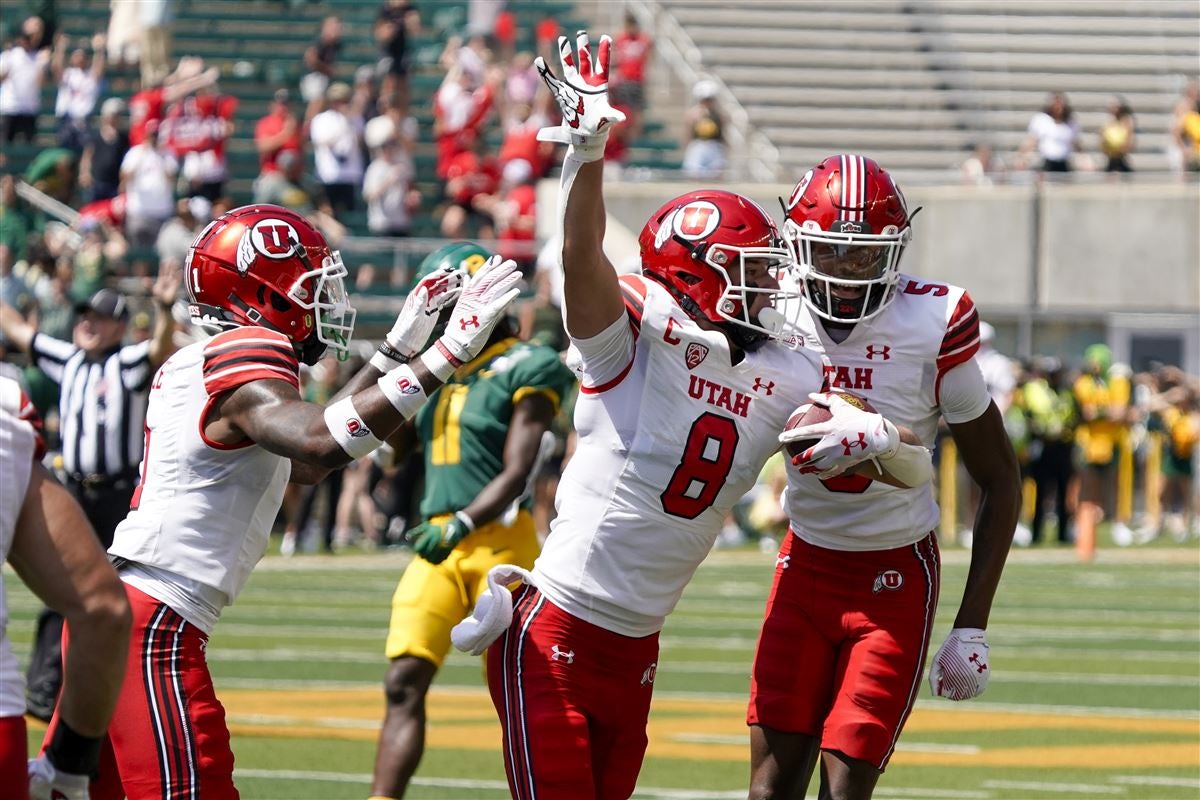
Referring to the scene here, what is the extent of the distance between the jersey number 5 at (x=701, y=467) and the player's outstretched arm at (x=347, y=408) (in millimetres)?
517

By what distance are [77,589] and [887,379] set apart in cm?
240

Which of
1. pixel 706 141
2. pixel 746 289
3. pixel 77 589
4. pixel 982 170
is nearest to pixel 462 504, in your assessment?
pixel 746 289

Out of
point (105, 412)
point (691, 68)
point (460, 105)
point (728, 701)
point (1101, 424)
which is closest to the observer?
point (105, 412)

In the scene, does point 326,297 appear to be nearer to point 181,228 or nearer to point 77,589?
point 77,589

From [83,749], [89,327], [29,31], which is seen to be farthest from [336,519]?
[83,749]

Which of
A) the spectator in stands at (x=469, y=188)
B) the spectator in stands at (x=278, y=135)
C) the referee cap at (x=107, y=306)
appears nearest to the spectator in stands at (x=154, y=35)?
the spectator in stands at (x=278, y=135)

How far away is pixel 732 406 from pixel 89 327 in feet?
17.4

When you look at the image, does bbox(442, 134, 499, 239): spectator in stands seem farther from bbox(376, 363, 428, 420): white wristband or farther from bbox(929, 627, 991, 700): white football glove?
bbox(376, 363, 428, 420): white wristband

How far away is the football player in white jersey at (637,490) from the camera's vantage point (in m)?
4.61

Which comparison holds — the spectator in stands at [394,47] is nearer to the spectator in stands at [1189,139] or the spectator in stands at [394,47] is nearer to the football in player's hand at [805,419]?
the spectator in stands at [1189,139]

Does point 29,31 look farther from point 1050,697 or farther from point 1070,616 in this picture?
point 1050,697

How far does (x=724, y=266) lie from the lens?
15.4 feet

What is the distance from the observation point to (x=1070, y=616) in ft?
45.2

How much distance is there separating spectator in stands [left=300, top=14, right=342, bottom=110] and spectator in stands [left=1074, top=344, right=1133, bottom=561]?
818 cm
